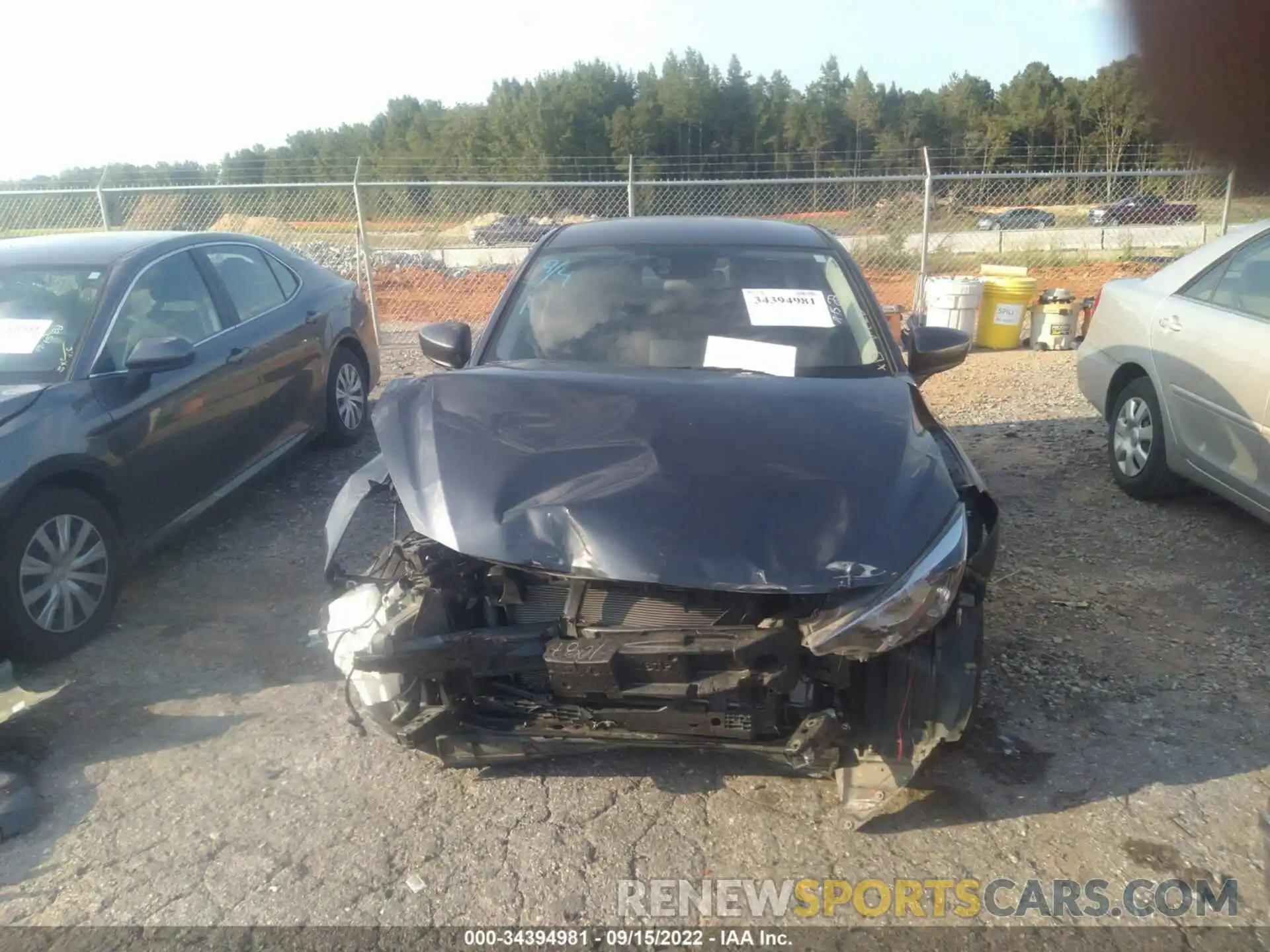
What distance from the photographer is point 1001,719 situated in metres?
3.28

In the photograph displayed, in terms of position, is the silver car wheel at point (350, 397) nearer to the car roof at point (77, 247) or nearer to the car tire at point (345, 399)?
the car tire at point (345, 399)

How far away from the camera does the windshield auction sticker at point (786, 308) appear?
3.85 m

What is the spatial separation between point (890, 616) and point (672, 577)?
0.57 m

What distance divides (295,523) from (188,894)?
289 cm

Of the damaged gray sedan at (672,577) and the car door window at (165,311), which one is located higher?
the car door window at (165,311)

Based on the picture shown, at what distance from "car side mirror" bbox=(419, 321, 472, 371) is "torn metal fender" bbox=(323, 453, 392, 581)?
949 mm

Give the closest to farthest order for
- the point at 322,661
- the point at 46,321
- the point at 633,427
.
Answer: the point at 633,427 < the point at 322,661 < the point at 46,321

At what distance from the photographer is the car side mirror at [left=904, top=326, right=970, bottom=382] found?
13.5 feet

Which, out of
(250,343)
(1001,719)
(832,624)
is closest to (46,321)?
(250,343)

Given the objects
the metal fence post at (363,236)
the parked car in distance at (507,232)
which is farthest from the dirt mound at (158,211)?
the parked car in distance at (507,232)

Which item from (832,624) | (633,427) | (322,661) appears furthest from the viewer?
(322,661)

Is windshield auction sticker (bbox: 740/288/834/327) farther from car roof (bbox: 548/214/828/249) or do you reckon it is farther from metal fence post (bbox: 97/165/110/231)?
metal fence post (bbox: 97/165/110/231)

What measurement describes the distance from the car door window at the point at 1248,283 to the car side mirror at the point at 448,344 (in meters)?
3.67

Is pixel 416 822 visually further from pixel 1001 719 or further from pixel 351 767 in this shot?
pixel 1001 719
